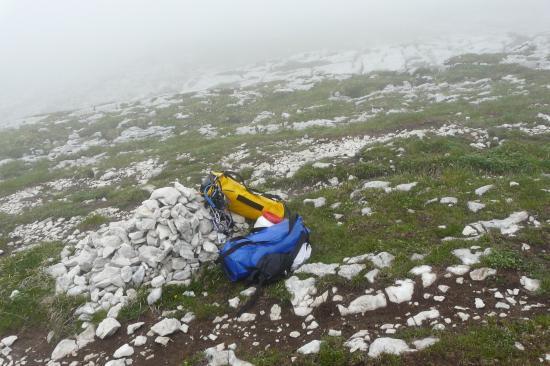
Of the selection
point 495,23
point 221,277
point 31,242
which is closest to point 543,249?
point 221,277

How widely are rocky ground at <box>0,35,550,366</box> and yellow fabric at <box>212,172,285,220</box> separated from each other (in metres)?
0.94

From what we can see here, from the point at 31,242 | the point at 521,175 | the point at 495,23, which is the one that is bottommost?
the point at 495,23

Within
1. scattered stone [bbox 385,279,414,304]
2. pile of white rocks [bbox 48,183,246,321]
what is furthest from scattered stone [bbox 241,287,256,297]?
scattered stone [bbox 385,279,414,304]

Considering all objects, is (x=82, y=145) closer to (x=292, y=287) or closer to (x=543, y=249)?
(x=292, y=287)

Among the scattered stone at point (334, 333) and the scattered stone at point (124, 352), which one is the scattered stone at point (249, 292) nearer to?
the scattered stone at point (334, 333)

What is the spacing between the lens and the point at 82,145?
29.5 meters

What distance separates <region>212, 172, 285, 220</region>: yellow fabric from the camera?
1145 cm

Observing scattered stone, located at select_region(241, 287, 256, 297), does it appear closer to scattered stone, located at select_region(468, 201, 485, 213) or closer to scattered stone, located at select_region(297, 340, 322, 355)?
scattered stone, located at select_region(297, 340, 322, 355)

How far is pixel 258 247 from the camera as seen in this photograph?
923 centimetres

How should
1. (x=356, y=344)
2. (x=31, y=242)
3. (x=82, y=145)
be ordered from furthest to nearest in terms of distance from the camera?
(x=82, y=145) < (x=31, y=242) < (x=356, y=344)

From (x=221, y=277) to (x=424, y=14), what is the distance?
408ft

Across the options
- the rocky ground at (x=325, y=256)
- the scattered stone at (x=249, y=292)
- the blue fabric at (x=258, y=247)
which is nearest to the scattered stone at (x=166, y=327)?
the rocky ground at (x=325, y=256)

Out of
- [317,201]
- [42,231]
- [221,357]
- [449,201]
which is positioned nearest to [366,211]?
[317,201]

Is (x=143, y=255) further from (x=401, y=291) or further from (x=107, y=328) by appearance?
(x=401, y=291)
